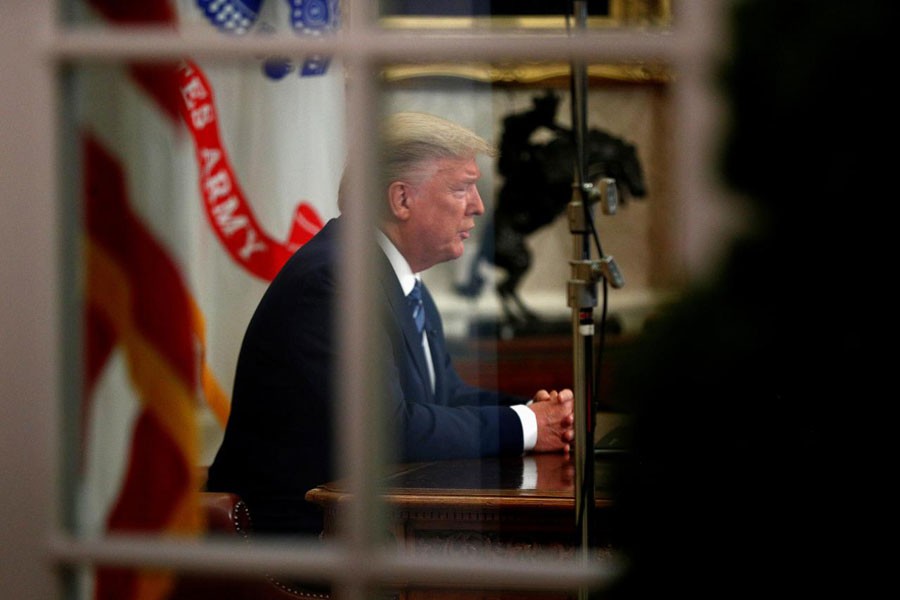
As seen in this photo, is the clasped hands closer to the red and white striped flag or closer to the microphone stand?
the microphone stand

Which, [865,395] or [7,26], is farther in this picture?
[7,26]

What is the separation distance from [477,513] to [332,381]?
1.36 feet

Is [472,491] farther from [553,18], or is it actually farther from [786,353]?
[553,18]

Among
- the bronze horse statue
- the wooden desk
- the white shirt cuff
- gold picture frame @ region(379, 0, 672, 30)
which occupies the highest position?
gold picture frame @ region(379, 0, 672, 30)

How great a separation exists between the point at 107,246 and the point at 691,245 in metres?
0.64

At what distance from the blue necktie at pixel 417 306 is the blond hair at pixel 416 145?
0.23 metres

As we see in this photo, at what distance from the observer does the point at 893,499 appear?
0.77 meters

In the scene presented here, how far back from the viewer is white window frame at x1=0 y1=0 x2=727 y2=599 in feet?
3.42

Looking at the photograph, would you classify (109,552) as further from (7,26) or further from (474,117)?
(474,117)

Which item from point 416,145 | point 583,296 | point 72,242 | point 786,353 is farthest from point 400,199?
point 786,353

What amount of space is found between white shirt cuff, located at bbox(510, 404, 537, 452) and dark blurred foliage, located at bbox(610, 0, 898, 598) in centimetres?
173

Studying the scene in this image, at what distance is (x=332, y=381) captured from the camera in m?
2.38

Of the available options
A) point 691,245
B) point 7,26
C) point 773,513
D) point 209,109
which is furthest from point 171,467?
point 209,109

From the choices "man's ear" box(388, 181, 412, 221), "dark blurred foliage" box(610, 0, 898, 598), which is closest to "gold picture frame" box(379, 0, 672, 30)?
"man's ear" box(388, 181, 412, 221)
